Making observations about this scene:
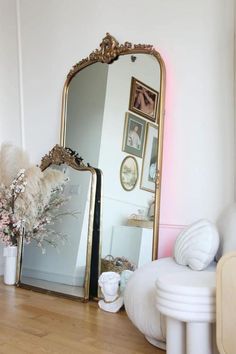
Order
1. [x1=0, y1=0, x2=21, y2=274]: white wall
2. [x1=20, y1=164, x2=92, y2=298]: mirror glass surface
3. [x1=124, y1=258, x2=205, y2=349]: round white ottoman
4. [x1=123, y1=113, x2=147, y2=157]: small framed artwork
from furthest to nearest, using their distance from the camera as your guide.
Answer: [x1=0, y1=0, x2=21, y2=274]: white wall, [x1=20, y1=164, x2=92, y2=298]: mirror glass surface, [x1=123, y1=113, x2=147, y2=157]: small framed artwork, [x1=124, y1=258, x2=205, y2=349]: round white ottoman

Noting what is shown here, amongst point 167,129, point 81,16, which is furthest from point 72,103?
point 167,129

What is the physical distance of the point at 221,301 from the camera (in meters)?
1.28

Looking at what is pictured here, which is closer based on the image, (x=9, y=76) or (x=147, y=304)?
(x=147, y=304)

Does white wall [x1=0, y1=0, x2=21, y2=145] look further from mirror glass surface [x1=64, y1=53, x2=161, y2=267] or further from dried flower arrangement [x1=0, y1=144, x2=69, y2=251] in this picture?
mirror glass surface [x1=64, y1=53, x2=161, y2=267]

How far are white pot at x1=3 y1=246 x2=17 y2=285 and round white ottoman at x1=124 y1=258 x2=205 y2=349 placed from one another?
156 centimetres

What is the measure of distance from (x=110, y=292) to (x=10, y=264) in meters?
1.08

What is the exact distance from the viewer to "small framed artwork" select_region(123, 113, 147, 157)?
2676mm

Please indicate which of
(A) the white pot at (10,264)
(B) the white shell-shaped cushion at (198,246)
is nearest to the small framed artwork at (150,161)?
(B) the white shell-shaped cushion at (198,246)

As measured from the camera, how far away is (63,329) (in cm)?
203

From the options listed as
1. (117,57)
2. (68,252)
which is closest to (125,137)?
(117,57)

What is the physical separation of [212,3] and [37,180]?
1.80 meters

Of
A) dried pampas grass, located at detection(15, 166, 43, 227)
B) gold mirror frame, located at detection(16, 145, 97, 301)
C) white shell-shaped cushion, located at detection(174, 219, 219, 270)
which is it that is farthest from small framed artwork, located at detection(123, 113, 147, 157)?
white shell-shaped cushion, located at detection(174, 219, 219, 270)

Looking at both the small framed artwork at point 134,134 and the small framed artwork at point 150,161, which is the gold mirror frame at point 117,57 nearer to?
the small framed artwork at point 150,161

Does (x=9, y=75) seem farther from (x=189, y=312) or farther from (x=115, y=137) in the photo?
(x=189, y=312)
